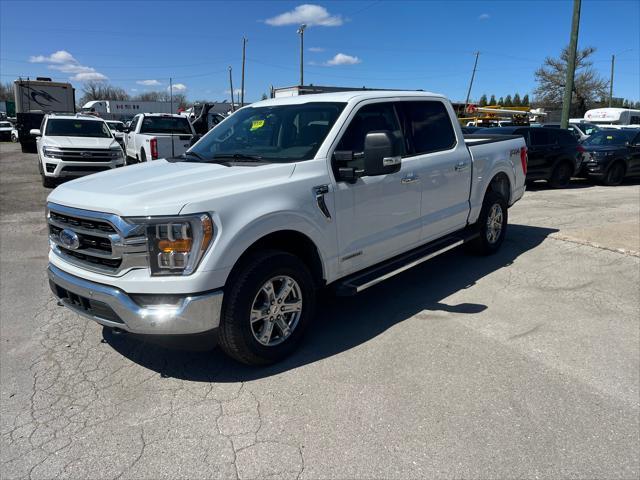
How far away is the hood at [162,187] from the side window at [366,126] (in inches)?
24.5

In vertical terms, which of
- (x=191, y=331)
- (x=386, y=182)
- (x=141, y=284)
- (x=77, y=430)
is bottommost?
(x=77, y=430)

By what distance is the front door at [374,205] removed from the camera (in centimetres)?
412

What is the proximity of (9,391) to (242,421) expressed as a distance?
1.69 meters

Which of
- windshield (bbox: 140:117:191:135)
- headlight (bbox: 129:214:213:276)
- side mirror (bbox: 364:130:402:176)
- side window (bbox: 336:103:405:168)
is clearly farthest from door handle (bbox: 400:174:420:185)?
windshield (bbox: 140:117:191:135)

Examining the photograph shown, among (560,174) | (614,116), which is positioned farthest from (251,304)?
(614,116)

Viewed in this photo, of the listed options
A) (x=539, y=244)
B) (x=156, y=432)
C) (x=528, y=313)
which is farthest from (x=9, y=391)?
(x=539, y=244)

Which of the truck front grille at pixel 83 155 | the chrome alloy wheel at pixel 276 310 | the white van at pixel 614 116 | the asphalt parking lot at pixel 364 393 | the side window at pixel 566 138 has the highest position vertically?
the white van at pixel 614 116

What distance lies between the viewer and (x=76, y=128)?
539 inches

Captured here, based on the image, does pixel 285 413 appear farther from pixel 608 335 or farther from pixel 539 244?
pixel 539 244

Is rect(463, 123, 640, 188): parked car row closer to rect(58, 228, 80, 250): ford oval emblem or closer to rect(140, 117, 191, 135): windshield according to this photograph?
rect(140, 117, 191, 135): windshield

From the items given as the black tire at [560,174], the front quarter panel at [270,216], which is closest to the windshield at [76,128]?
the front quarter panel at [270,216]

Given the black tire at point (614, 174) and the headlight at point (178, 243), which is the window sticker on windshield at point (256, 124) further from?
the black tire at point (614, 174)

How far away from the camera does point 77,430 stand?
118 inches

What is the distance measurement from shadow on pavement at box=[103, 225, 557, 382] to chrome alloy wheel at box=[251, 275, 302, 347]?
24 cm
